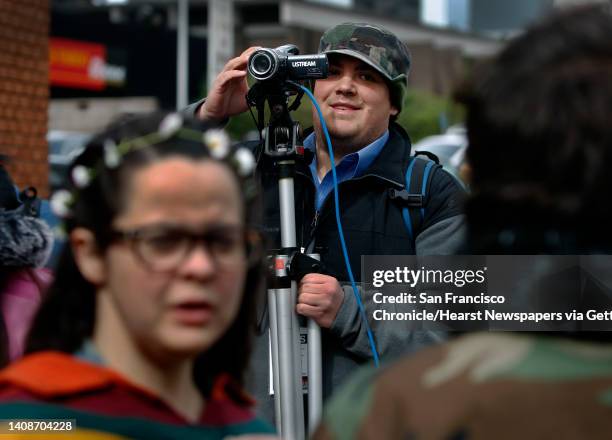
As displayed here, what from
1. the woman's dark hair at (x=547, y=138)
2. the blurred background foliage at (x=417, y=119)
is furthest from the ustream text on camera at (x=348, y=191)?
the blurred background foliage at (x=417, y=119)

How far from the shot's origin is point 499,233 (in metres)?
1.38

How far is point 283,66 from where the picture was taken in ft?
11.1

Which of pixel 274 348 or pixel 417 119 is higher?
pixel 417 119

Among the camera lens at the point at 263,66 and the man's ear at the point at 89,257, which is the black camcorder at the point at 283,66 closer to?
the camera lens at the point at 263,66

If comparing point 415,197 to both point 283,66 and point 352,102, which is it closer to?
point 352,102

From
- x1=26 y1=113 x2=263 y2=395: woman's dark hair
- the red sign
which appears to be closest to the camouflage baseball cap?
x1=26 y1=113 x2=263 y2=395: woman's dark hair

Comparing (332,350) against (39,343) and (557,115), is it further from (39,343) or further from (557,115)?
(557,115)

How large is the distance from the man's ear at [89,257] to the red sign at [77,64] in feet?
90.4

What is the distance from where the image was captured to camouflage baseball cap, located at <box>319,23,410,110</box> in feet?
11.9

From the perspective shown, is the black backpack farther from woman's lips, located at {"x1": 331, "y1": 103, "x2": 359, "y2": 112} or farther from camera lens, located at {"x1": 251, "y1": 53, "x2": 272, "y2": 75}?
camera lens, located at {"x1": 251, "y1": 53, "x2": 272, "y2": 75}

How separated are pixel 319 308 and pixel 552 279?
1761 mm

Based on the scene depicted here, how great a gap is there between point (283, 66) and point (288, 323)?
739 mm

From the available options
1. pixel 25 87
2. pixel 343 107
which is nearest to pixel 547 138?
pixel 343 107

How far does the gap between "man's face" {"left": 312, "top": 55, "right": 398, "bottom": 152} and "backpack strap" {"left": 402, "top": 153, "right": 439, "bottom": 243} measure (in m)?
0.20
